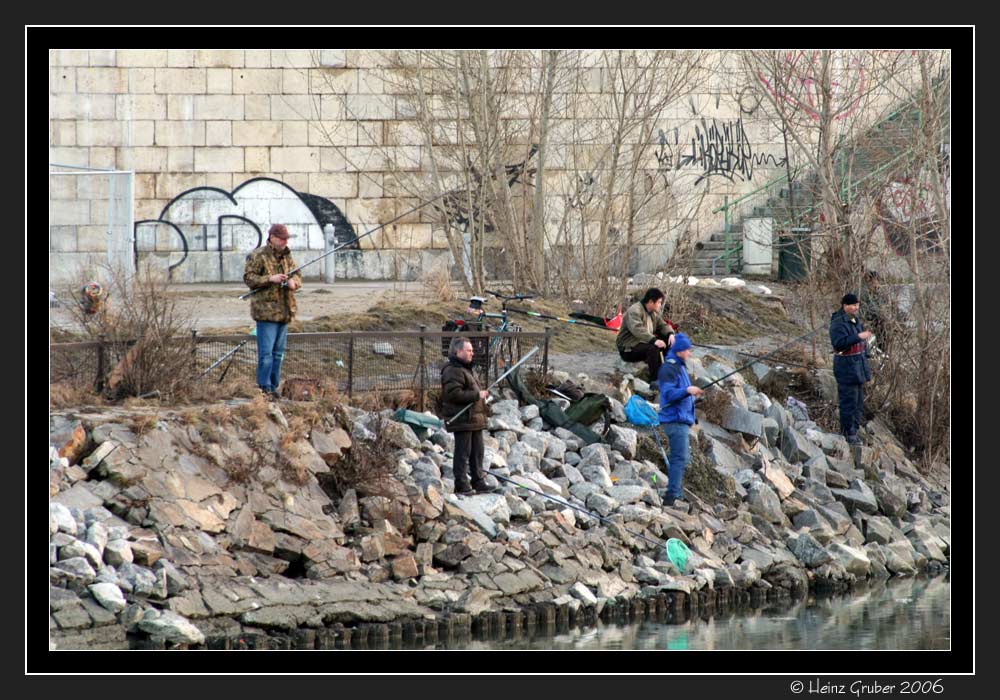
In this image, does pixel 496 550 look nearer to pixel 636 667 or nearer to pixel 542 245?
pixel 636 667

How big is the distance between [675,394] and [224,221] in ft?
46.1

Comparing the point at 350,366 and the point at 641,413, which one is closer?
the point at 350,366

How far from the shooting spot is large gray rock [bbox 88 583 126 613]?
10.6 meters

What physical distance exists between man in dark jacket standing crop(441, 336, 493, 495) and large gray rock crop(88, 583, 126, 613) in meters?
3.58

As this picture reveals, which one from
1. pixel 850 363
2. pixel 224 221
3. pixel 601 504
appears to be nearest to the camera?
pixel 601 504

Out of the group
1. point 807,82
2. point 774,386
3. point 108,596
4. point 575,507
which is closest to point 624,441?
point 575,507

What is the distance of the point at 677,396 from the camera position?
13945 mm

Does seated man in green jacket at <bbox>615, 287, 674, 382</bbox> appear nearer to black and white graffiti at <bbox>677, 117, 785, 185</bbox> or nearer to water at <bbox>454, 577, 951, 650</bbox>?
water at <bbox>454, 577, 951, 650</bbox>

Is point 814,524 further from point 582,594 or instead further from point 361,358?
point 361,358

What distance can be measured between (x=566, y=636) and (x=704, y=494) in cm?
399

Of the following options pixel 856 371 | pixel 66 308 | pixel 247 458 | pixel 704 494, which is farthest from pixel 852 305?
pixel 66 308

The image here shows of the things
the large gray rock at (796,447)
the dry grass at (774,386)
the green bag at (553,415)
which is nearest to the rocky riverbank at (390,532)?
the green bag at (553,415)

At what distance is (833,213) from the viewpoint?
1961 centimetres

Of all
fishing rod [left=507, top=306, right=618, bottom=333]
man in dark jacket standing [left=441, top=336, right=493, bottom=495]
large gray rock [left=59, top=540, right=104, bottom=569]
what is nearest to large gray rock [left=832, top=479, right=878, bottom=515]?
fishing rod [left=507, top=306, right=618, bottom=333]
